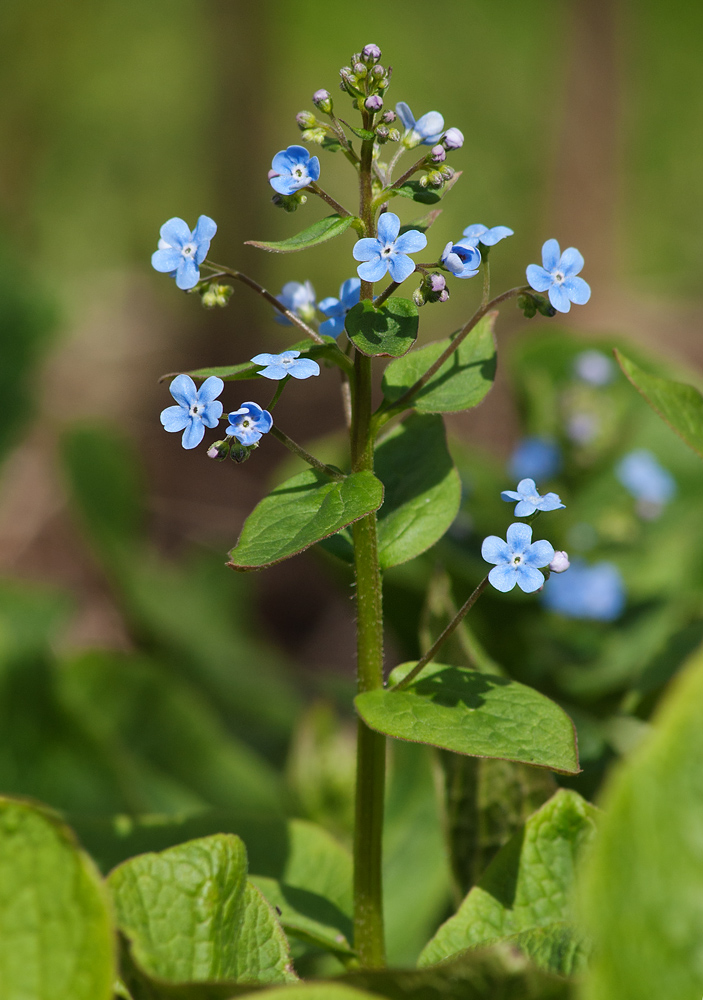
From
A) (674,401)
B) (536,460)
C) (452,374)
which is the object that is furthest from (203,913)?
(536,460)

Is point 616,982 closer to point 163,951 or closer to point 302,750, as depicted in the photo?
point 163,951

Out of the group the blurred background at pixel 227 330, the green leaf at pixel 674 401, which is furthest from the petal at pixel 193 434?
the blurred background at pixel 227 330

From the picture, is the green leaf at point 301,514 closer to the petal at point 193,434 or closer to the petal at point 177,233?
the petal at point 193,434

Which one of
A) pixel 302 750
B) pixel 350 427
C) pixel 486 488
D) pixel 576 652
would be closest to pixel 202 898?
pixel 350 427

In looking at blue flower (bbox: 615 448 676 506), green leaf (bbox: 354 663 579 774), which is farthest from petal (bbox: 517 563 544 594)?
blue flower (bbox: 615 448 676 506)

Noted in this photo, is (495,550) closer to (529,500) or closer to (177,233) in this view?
(529,500)
